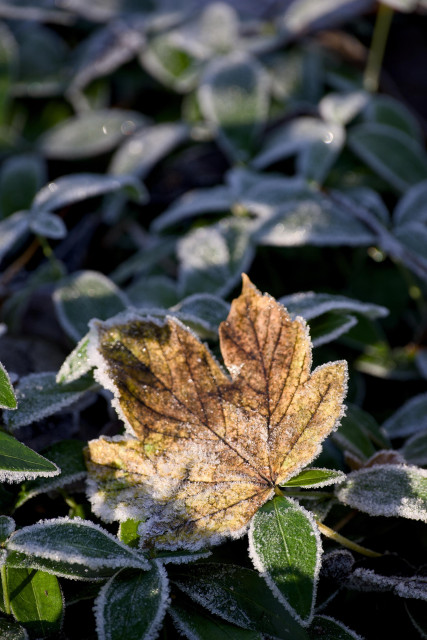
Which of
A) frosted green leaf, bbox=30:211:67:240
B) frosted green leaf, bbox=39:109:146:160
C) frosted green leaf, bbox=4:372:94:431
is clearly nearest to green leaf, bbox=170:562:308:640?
frosted green leaf, bbox=4:372:94:431

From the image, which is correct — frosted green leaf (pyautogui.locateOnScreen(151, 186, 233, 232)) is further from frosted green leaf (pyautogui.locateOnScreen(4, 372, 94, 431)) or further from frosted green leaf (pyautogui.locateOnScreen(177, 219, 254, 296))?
frosted green leaf (pyautogui.locateOnScreen(4, 372, 94, 431))

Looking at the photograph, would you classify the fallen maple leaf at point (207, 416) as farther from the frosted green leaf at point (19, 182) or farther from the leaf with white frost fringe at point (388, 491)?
the frosted green leaf at point (19, 182)

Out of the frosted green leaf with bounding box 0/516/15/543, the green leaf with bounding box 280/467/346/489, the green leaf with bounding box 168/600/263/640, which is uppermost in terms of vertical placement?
the green leaf with bounding box 280/467/346/489

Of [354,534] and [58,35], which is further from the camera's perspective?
[58,35]

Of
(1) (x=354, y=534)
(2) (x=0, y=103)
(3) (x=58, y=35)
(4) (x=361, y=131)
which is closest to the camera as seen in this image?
(1) (x=354, y=534)

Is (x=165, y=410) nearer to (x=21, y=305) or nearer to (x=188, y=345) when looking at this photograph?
(x=188, y=345)

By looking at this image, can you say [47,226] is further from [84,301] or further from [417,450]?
[417,450]

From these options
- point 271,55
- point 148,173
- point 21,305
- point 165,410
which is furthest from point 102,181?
point 271,55
